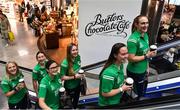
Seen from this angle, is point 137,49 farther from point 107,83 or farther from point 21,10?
point 21,10

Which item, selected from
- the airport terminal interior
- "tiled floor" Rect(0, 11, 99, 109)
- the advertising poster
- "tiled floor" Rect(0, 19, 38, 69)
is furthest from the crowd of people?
"tiled floor" Rect(0, 19, 38, 69)

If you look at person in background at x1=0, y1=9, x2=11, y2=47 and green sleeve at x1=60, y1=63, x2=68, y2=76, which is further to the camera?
person in background at x1=0, y1=9, x2=11, y2=47

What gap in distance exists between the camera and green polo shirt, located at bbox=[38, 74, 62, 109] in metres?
3.07

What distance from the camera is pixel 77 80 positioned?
3947mm

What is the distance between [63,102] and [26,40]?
9.49 metres

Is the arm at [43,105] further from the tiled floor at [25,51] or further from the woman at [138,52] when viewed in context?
the tiled floor at [25,51]

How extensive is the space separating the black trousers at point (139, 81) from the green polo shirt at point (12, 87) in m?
1.84

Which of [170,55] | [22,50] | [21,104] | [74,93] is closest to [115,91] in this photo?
[74,93]

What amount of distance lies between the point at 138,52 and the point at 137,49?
0.15 feet

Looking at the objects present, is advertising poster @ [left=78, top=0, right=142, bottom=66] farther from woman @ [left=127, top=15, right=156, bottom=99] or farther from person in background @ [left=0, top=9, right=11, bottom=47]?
person in background @ [left=0, top=9, right=11, bottom=47]

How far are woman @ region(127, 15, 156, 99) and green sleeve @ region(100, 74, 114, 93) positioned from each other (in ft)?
2.25

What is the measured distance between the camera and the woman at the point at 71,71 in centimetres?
378

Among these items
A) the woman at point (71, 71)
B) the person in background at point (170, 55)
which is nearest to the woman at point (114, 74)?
the woman at point (71, 71)

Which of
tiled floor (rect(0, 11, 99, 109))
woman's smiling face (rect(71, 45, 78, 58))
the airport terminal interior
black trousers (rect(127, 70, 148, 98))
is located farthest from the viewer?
tiled floor (rect(0, 11, 99, 109))
